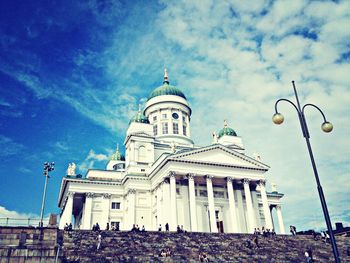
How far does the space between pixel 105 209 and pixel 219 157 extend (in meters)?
16.2

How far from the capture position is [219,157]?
44094 mm

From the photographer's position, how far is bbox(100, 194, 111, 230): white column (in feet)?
149

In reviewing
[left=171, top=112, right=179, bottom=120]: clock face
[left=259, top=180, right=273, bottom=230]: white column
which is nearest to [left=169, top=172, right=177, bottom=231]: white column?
[left=259, top=180, right=273, bottom=230]: white column

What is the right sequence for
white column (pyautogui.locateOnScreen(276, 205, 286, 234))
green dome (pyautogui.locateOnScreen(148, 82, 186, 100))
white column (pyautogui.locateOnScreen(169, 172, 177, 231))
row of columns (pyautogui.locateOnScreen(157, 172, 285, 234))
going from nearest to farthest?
white column (pyautogui.locateOnScreen(169, 172, 177, 231))
row of columns (pyautogui.locateOnScreen(157, 172, 285, 234))
white column (pyautogui.locateOnScreen(276, 205, 286, 234))
green dome (pyautogui.locateOnScreen(148, 82, 186, 100))

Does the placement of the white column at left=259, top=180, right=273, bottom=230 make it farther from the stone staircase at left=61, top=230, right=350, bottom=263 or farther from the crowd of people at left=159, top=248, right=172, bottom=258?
the crowd of people at left=159, top=248, right=172, bottom=258

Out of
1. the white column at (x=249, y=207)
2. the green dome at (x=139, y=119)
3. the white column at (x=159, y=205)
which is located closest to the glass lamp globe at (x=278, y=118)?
the white column at (x=249, y=207)

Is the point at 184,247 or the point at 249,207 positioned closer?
the point at 184,247

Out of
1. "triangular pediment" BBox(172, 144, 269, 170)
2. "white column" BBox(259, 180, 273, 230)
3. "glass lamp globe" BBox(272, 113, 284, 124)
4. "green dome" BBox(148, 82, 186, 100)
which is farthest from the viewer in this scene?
"green dome" BBox(148, 82, 186, 100)

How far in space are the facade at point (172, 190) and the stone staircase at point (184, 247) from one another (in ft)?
27.2

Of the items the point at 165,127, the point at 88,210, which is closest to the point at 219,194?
the point at 165,127

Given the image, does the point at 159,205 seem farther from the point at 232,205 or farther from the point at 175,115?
the point at 175,115

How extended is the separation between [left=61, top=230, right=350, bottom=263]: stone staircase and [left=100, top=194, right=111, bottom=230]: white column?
16961 mm

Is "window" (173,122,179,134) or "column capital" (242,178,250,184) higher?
"window" (173,122,179,134)

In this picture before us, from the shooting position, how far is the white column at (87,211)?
44.7m
